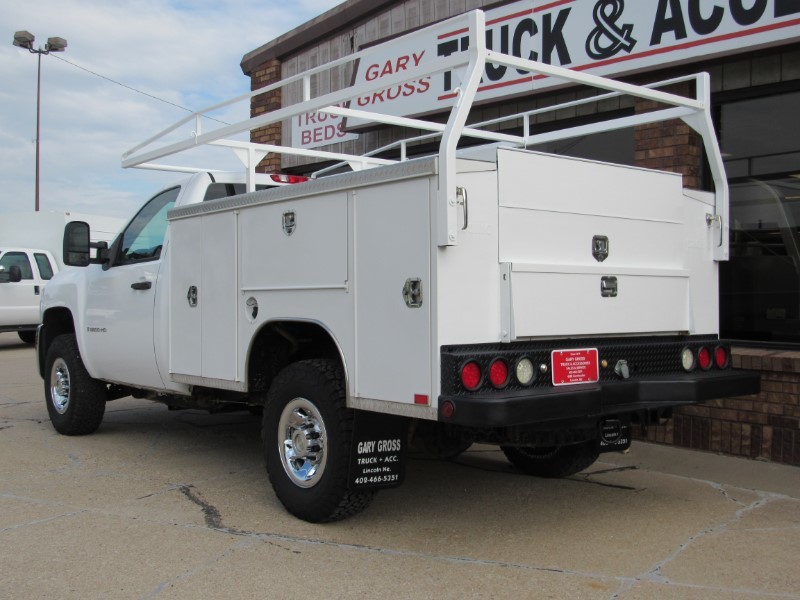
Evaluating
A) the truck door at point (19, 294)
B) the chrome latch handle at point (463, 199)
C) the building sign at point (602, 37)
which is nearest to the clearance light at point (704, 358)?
the chrome latch handle at point (463, 199)

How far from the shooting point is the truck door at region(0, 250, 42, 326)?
16688mm

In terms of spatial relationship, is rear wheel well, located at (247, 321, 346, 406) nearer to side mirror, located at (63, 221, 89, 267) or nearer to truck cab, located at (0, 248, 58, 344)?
side mirror, located at (63, 221, 89, 267)

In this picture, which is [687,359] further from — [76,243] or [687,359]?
[76,243]

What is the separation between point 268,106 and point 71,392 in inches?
234

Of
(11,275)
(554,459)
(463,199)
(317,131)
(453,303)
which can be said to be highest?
(317,131)

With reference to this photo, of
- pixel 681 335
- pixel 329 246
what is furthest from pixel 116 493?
pixel 681 335

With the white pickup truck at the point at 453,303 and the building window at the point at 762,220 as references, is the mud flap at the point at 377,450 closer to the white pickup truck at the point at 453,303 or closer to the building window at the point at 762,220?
the white pickup truck at the point at 453,303

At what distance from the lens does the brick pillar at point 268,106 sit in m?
11.8

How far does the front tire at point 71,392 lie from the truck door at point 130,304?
255mm

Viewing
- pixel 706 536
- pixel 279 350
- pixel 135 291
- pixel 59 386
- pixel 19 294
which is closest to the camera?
pixel 706 536

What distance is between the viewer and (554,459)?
5801 mm

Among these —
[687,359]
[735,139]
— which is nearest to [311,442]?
[687,359]

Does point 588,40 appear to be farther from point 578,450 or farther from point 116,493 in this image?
point 116,493

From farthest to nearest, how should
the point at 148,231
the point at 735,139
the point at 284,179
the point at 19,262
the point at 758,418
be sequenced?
the point at 19,262 → the point at 735,139 → the point at 284,179 → the point at 148,231 → the point at 758,418
